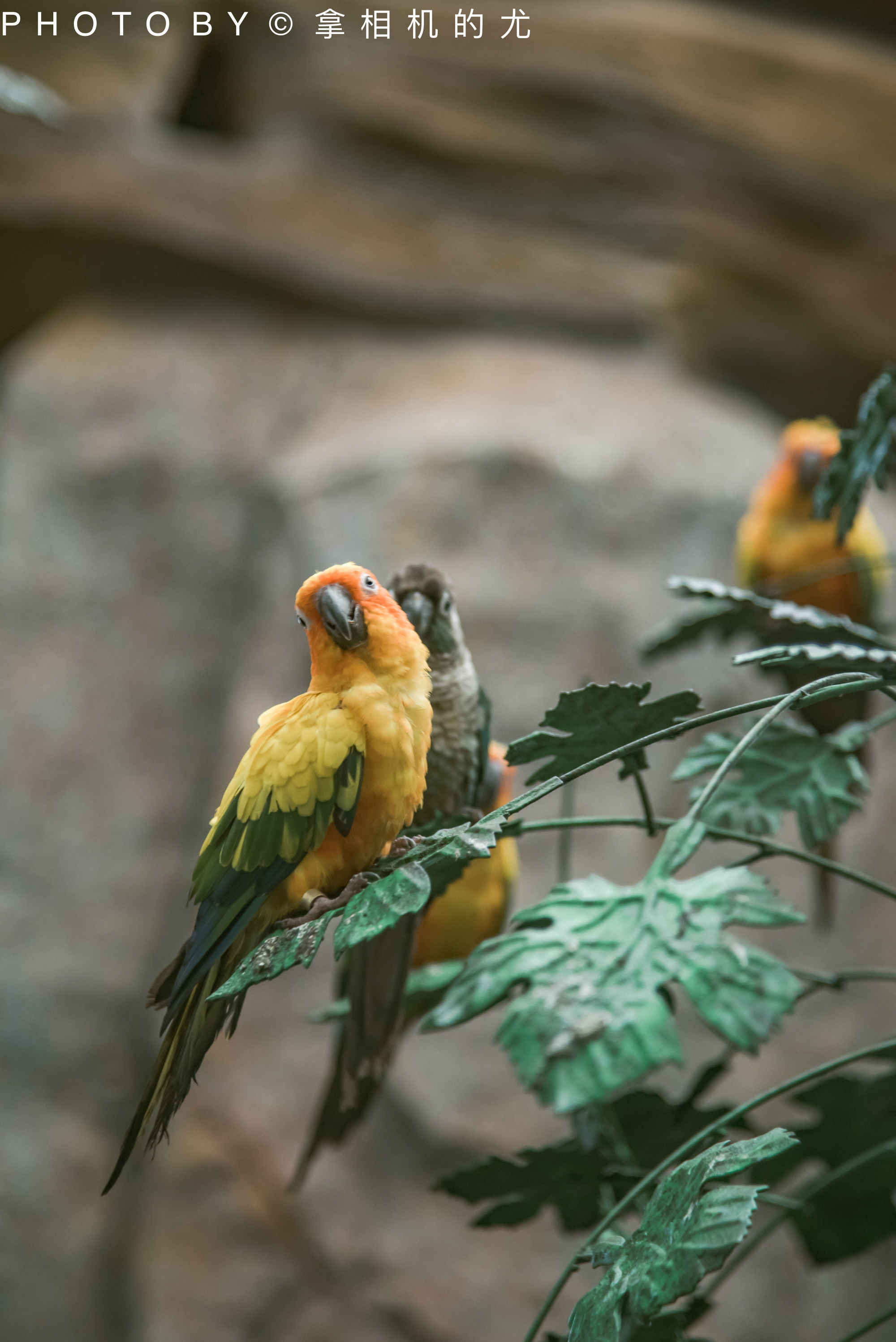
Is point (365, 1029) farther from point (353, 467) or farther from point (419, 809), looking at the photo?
point (353, 467)

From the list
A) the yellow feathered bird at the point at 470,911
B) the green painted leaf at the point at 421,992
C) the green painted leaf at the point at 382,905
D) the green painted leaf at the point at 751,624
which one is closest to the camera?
the green painted leaf at the point at 382,905

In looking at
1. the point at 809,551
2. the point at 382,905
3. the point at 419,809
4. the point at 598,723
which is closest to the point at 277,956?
the point at 382,905

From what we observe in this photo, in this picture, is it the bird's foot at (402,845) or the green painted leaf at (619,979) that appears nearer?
the green painted leaf at (619,979)

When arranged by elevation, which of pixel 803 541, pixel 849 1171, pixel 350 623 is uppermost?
pixel 350 623

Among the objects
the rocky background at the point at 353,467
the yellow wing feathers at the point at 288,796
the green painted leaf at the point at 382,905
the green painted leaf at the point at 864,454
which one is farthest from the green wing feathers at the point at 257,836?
the rocky background at the point at 353,467

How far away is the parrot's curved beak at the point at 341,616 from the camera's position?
87cm

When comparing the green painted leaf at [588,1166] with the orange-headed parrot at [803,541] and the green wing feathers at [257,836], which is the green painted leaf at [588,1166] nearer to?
the green wing feathers at [257,836]

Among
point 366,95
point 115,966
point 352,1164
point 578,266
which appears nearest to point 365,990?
point 352,1164

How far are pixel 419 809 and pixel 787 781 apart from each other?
45cm

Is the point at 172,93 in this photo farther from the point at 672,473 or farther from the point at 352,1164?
the point at 352,1164

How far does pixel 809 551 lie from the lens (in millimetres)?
2141

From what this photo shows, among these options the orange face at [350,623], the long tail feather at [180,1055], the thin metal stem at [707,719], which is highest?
the thin metal stem at [707,719]

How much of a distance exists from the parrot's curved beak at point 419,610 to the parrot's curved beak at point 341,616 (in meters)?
0.33

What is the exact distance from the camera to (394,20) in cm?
311
